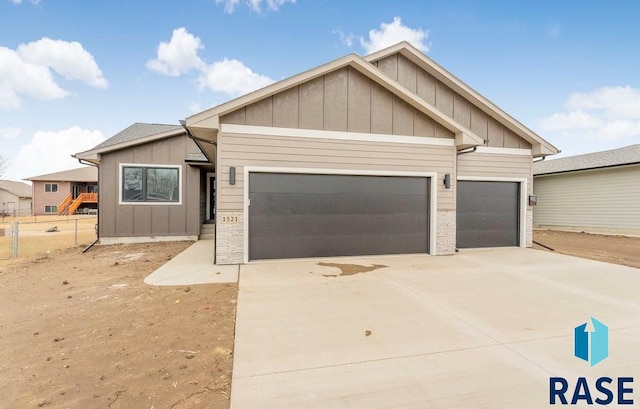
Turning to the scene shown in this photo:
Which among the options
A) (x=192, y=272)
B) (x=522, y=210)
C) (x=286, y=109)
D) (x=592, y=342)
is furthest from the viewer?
(x=522, y=210)

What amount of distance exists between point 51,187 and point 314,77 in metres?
34.6

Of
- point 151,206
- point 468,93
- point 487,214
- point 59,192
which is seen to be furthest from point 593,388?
point 59,192

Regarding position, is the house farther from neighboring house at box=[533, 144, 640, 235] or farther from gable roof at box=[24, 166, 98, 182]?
neighboring house at box=[533, 144, 640, 235]

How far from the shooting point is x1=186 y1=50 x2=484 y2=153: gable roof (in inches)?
244

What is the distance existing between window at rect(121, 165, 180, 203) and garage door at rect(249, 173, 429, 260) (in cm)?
508

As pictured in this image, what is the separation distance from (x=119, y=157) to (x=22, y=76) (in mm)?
11332

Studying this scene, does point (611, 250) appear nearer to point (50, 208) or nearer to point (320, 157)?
point (320, 157)

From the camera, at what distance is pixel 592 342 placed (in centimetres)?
306

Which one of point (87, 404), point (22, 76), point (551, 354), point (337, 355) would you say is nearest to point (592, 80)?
point (551, 354)

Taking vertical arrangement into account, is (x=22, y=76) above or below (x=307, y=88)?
above

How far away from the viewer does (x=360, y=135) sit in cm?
Answer: 722

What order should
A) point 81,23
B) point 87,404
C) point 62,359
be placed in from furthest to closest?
point 81,23
point 62,359
point 87,404

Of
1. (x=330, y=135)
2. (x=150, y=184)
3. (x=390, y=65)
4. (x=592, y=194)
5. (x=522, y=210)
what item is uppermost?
(x=390, y=65)

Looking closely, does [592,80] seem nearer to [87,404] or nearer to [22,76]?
[87,404]
